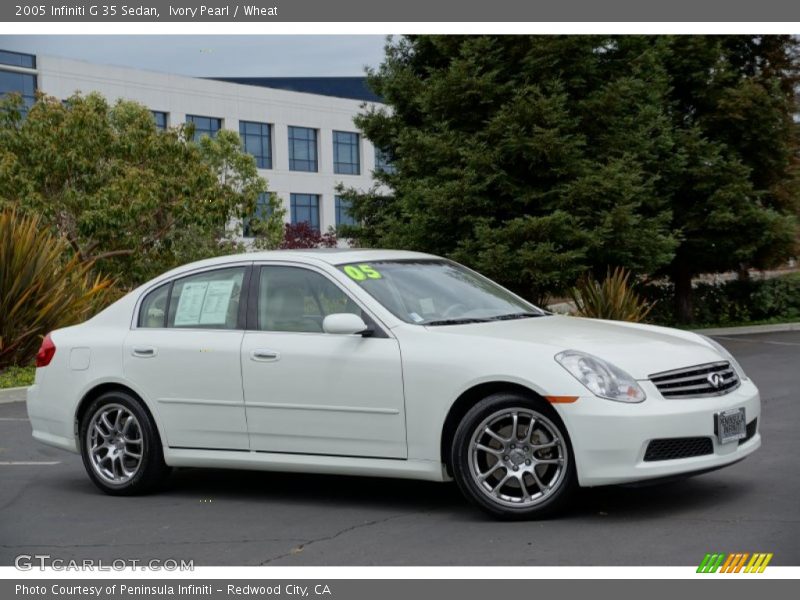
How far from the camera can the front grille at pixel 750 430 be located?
23.7 ft

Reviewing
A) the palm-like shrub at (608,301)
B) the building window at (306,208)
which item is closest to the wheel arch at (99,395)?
the palm-like shrub at (608,301)

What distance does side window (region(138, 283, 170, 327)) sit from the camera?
27.8ft

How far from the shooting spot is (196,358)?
8.01 metres

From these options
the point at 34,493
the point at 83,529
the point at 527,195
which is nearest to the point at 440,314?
the point at 83,529

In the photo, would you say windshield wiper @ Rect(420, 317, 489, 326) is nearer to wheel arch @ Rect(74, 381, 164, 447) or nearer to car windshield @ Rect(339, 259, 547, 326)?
car windshield @ Rect(339, 259, 547, 326)

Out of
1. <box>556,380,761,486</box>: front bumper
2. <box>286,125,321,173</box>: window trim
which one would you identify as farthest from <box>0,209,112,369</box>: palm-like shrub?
<box>286,125,321,173</box>: window trim

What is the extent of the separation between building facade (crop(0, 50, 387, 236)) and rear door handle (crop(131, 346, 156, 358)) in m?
53.0

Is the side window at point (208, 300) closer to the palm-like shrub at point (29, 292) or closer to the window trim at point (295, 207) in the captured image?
the palm-like shrub at point (29, 292)

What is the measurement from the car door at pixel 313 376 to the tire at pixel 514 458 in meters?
0.47

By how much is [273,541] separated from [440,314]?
185 centimetres

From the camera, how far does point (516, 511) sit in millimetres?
6824

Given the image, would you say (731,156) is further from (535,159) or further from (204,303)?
(204,303)

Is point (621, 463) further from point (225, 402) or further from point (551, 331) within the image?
point (225, 402)

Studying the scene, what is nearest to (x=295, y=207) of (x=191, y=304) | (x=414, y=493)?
(x=191, y=304)
